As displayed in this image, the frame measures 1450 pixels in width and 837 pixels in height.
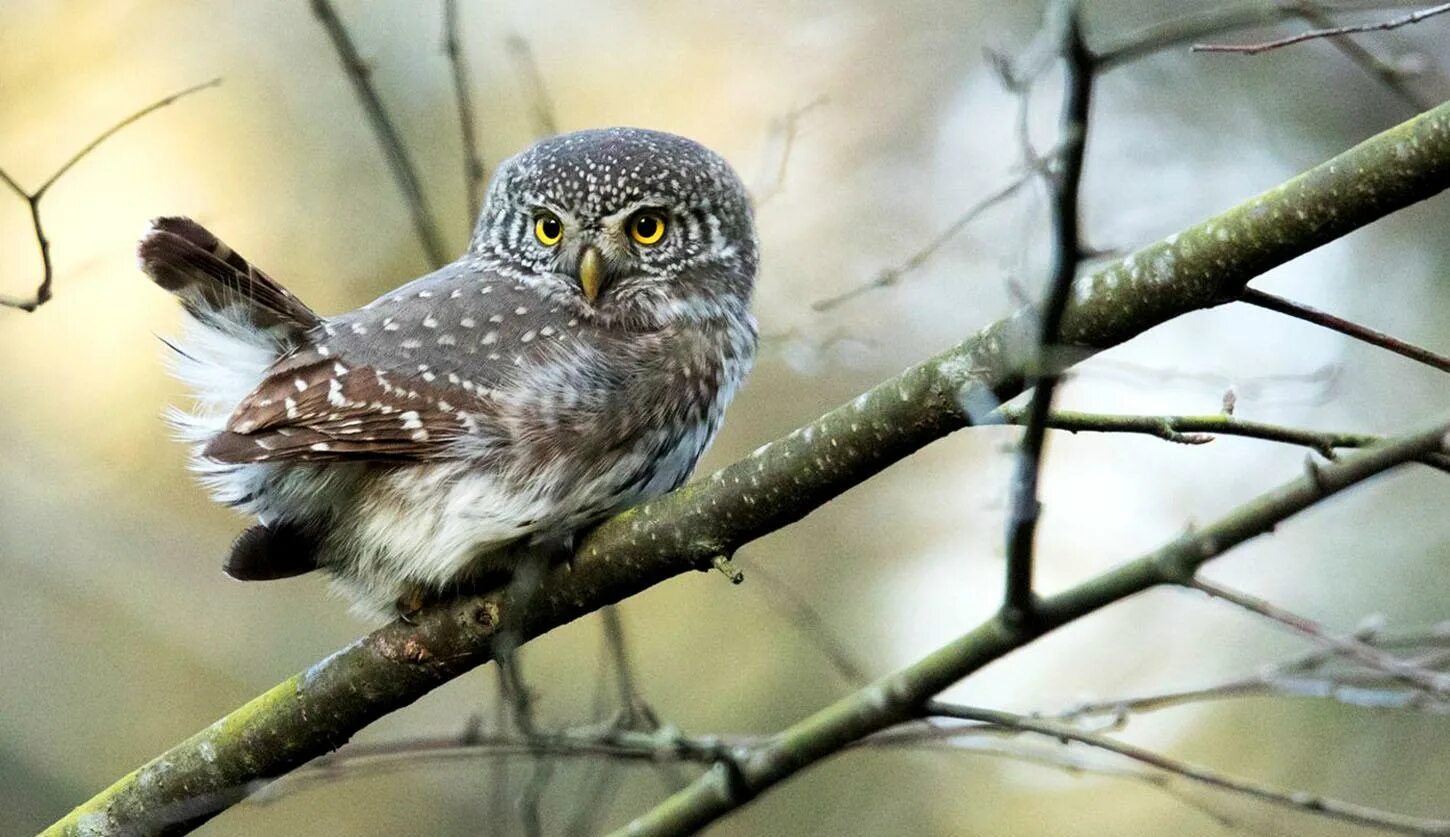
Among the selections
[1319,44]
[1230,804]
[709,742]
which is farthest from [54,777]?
[1319,44]

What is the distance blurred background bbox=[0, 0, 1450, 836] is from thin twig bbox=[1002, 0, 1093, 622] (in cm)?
323

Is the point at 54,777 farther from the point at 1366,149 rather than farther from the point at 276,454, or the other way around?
the point at 1366,149

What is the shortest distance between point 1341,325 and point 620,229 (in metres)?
2.03

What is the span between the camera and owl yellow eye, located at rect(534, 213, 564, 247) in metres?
3.78

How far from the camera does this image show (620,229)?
3.73 m

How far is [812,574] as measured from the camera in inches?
257

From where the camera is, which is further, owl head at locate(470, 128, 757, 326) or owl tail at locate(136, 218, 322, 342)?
owl head at locate(470, 128, 757, 326)

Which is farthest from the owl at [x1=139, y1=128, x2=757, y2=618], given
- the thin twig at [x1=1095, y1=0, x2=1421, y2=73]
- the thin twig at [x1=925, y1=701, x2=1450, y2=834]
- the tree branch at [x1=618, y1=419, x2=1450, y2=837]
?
the thin twig at [x1=1095, y1=0, x2=1421, y2=73]

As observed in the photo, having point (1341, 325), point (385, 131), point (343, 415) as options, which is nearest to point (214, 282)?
point (343, 415)

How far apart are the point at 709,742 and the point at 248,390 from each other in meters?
1.45

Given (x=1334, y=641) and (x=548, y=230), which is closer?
(x=1334, y=641)

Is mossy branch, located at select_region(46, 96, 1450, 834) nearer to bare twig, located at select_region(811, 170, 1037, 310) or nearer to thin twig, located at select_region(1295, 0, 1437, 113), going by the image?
bare twig, located at select_region(811, 170, 1037, 310)

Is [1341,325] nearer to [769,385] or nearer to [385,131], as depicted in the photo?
[385,131]

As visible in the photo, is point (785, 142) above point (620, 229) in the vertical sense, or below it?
above
